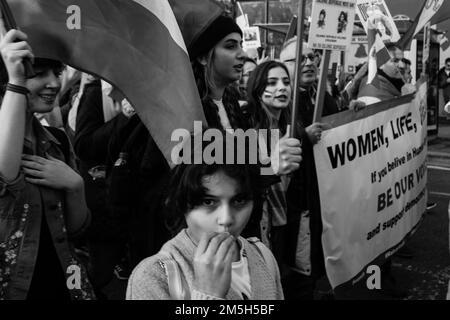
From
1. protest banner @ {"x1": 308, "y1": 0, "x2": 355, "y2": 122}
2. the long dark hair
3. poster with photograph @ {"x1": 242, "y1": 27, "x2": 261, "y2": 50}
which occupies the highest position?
poster with photograph @ {"x1": 242, "y1": 27, "x2": 261, "y2": 50}

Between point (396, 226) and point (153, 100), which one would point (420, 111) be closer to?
point (396, 226)

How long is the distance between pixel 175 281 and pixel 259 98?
217cm

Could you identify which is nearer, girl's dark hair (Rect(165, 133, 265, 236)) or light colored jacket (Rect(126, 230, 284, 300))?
light colored jacket (Rect(126, 230, 284, 300))

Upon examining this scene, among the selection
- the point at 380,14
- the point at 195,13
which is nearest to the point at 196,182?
the point at 195,13

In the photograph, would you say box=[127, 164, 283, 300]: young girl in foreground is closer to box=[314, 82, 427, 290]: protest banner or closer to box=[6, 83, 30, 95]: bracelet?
box=[6, 83, 30, 95]: bracelet

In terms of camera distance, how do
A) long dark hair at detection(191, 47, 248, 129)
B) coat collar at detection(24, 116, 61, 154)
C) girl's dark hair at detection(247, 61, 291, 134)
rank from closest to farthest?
coat collar at detection(24, 116, 61, 154) → long dark hair at detection(191, 47, 248, 129) → girl's dark hair at detection(247, 61, 291, 134)

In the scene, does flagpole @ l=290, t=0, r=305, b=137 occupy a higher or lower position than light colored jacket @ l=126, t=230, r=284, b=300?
higher

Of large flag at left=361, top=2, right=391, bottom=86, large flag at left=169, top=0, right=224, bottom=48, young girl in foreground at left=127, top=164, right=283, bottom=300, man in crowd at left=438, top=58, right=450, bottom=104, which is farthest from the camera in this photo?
man in crowd at left=438, top=58, right=450, bottom=104

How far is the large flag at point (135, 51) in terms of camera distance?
2094 mm

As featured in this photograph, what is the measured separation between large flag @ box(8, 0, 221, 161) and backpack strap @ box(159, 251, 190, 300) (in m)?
0.82

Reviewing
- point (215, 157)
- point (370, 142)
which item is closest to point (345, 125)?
point (370, 142)

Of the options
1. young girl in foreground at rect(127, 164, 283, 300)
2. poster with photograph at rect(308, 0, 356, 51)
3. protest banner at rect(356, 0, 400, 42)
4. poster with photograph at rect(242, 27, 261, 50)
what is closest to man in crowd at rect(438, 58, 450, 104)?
poster with photograph at rect(242, 27, 261, 50)

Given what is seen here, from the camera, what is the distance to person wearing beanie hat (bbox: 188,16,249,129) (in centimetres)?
275

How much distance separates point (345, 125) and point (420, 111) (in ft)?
4.20
